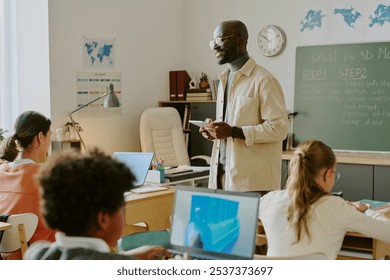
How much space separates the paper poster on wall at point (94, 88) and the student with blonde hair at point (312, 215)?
12.6 ft

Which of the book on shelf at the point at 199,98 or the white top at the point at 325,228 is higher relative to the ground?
the book on shelf at the point at 199,98

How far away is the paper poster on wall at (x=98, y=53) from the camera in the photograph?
6.19 metres

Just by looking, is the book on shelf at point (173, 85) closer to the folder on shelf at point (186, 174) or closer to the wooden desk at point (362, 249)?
the folder on shelf at point (186, 174)

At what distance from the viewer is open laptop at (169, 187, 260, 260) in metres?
2.13

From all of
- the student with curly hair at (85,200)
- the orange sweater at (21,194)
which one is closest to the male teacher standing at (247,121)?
the orange sweater at (21,194)

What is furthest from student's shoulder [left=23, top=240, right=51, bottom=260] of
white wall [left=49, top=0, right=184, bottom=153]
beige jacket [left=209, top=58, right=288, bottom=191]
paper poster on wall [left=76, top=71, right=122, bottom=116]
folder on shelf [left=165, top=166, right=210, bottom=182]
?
paper poster on wall [left=76, top=71, right=122, bottom=116]

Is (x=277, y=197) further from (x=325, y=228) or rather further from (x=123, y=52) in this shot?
(x=123, y=52)

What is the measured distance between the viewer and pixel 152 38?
273 inches

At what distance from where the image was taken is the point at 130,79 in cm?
669

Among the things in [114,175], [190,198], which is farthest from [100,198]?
[190,198]

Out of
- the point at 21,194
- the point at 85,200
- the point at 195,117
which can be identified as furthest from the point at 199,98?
the point at 85,200
